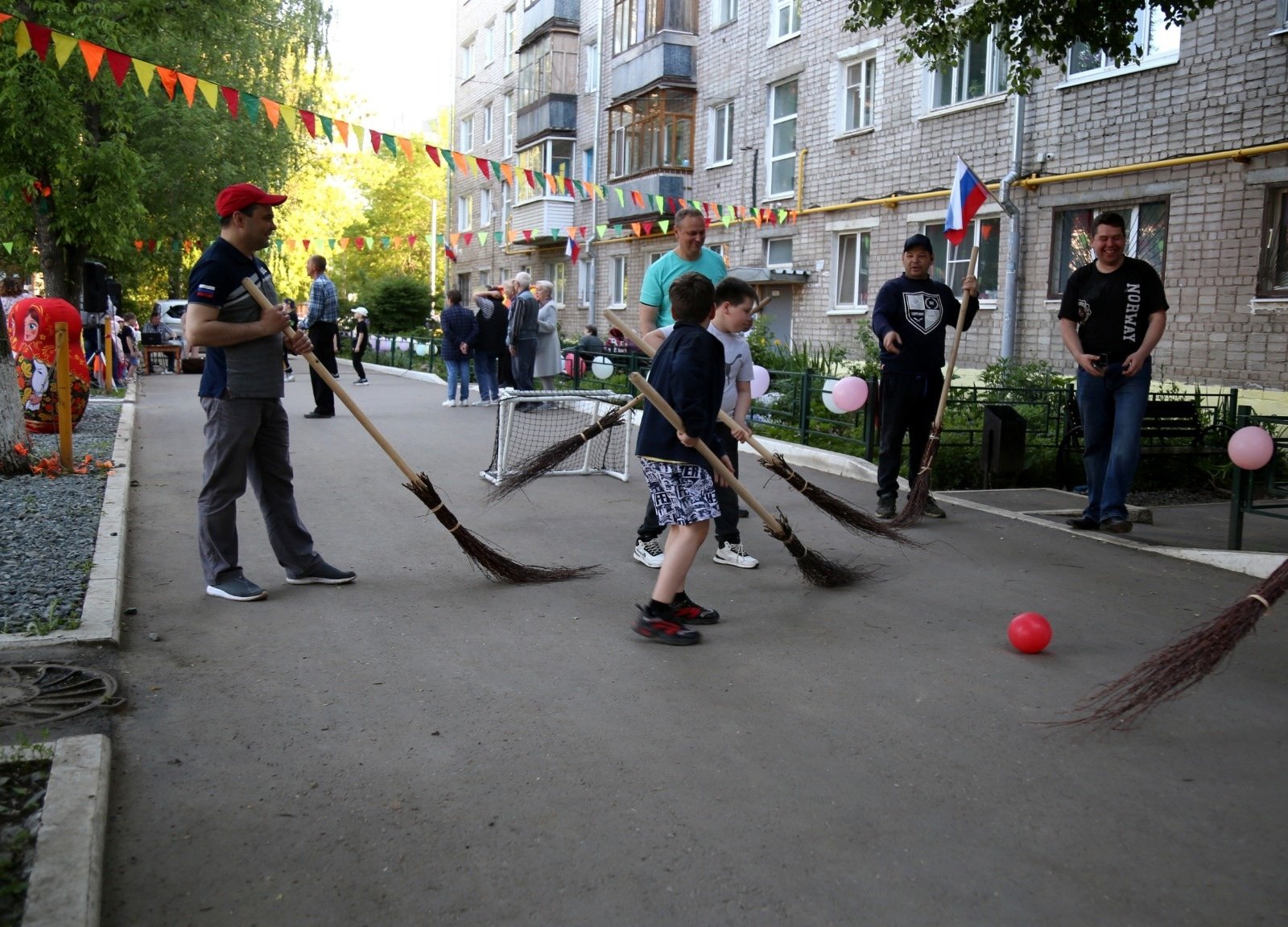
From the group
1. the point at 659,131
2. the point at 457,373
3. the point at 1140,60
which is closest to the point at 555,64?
the point at 659,131

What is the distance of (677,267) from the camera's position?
23.4 feet

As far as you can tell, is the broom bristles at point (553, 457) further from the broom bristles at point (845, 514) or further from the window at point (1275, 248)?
the window at point (1275, 248)

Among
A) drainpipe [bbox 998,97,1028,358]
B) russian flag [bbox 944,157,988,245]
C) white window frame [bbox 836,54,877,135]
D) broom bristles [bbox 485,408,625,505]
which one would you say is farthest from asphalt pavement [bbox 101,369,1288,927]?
white window frame [bbox 836,54,877,135]

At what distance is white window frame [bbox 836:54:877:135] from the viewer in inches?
804

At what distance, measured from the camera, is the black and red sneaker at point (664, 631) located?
5023 millimetres

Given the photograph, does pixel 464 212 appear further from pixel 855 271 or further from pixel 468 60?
pixel 855 271

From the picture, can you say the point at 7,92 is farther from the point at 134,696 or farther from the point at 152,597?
the point at 134,696

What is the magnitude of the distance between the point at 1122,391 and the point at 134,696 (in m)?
6.07

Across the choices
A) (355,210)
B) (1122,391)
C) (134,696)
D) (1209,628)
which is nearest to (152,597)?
(134,696)

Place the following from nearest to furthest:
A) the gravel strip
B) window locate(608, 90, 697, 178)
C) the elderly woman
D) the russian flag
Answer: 1. the gravel strip
2. the russian flag
3. the elderly woman
4. window locate(608, 90, 697, 178)

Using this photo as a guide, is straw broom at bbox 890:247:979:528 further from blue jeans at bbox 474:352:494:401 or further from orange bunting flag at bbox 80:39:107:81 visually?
blue jeans at bbox 474:352:494:401

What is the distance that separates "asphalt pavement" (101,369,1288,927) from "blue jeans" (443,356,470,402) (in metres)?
10.5

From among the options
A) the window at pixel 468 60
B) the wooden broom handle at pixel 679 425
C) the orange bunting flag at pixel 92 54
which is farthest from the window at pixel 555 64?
the wooden broom handle at pixel 679 425

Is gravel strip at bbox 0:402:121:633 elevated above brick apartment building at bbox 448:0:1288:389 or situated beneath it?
situated beneath
